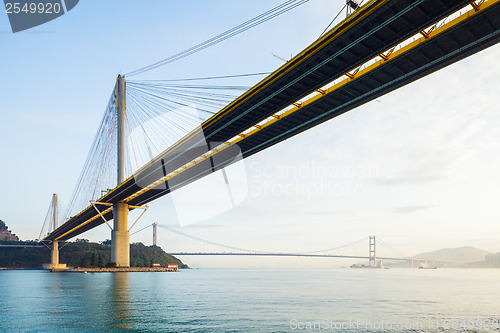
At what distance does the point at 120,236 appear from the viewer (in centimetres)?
7150

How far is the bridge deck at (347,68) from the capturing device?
22.7 meters

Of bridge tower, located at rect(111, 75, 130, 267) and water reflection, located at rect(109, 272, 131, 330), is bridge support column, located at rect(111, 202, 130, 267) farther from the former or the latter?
water reflection, located at rect(109, 272, 131, 330)

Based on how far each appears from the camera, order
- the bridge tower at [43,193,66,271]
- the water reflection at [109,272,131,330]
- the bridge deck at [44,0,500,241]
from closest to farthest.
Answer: the water reflection at [109,272,131,330]
the bridge deck at [44,0,500,241]
the bridge tower at [43,193,66,271]

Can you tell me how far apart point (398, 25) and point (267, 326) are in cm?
1835

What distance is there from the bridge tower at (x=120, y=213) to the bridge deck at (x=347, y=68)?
24.6 metres

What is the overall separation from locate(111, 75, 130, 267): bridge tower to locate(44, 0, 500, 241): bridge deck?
24.6m

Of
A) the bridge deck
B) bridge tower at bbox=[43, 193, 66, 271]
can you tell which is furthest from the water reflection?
bridge tower at bbox=[43, 193, 66, 271]

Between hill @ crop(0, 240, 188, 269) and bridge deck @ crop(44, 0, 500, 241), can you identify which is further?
hill @ crop(0, 240, 188, 269)

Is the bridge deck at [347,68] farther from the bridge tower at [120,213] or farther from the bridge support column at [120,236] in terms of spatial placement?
the bridge support column at [120,236]

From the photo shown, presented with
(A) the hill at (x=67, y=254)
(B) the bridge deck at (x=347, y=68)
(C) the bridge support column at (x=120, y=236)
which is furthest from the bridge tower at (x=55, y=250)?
(B) the bridge deck at (x=347, y=68)

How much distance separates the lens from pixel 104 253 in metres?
160

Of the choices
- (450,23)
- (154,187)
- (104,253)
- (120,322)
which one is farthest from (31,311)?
(104,253)

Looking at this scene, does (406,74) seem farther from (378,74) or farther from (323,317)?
(323,317)

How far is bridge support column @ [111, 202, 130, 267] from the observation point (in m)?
71.7
